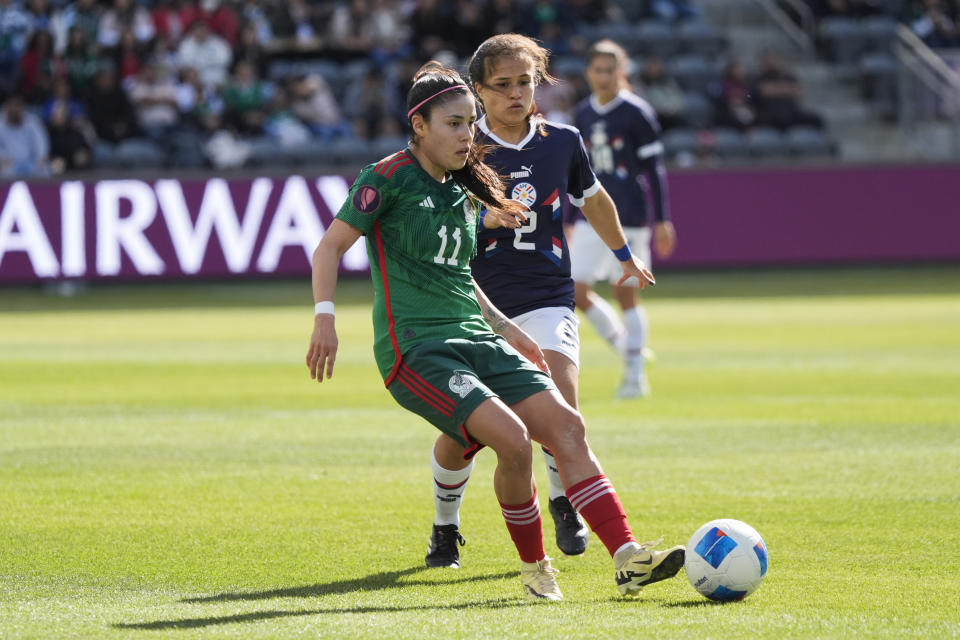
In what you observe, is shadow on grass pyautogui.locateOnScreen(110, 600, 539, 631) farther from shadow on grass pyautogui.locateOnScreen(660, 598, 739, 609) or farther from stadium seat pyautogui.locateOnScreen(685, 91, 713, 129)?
stadium seat pyautogui.locateOnScreen(685, 91, 713, 129)

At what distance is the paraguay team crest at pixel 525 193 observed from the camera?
6.74 metres

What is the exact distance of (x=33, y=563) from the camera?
6172mm

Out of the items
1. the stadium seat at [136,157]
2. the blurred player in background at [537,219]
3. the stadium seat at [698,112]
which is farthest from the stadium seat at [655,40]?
the blurred player in background at [537,219]

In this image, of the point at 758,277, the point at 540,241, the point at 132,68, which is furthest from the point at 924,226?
the point at 540,241

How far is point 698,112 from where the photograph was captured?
89.5 feet

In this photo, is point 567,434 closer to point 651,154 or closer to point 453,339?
point 453,339

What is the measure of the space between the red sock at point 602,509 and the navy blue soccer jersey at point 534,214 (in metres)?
1.43

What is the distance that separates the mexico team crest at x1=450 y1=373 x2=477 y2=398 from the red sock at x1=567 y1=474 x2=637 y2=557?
0.54 m

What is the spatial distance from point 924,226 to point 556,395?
20.6 m

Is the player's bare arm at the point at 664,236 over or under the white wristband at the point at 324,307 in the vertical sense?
under

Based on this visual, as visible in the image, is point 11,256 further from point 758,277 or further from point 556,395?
point 556,395

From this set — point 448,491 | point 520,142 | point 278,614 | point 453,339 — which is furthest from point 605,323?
point 278,614

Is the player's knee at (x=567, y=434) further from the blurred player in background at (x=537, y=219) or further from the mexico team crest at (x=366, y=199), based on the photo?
the mexico team crest at (x=366, y=199)

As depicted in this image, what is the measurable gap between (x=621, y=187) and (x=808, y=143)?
1531 centimetres
